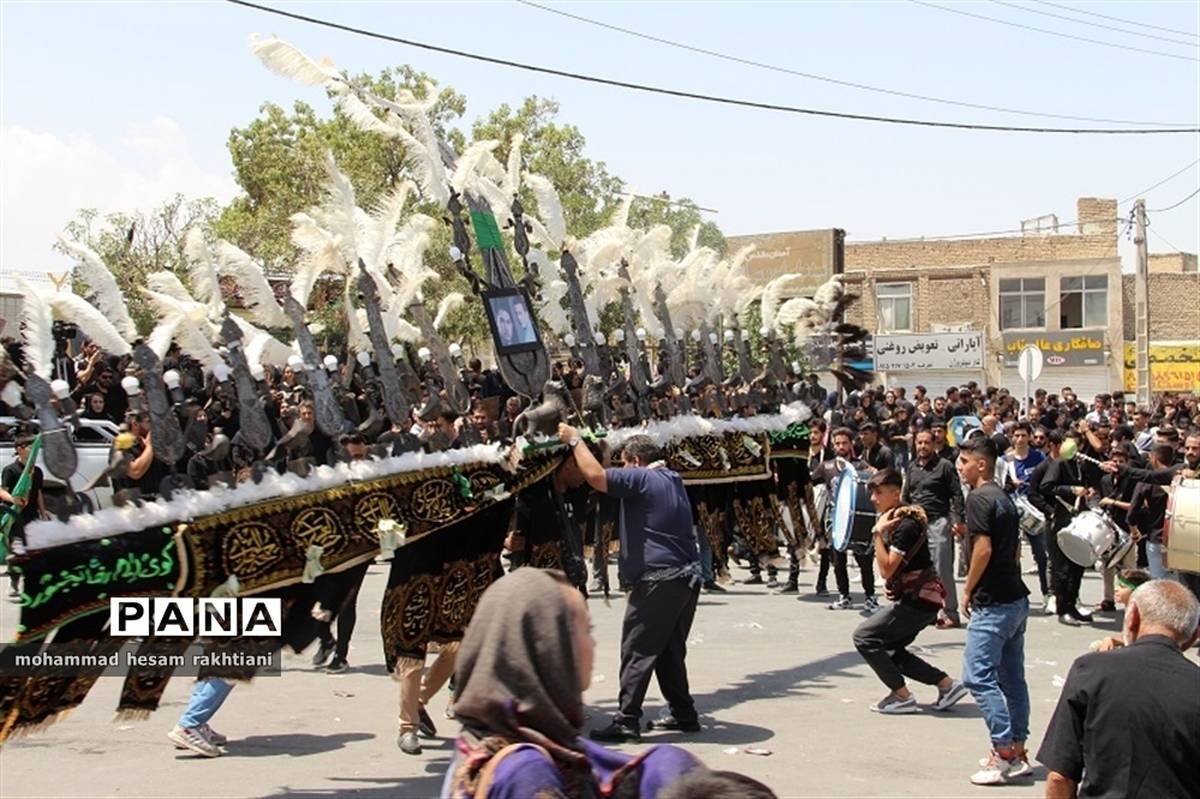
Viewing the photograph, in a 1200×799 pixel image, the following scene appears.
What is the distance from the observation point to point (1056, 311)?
45500mm

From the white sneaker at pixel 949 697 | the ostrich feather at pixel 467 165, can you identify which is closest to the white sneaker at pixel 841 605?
the white sneaker at pixel 949 697

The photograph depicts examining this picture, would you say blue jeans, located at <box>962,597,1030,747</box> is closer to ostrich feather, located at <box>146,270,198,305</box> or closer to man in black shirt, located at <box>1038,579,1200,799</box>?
man in black shirt, located at <box>1038,579,1200,799</box>

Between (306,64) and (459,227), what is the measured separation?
55.3 inches

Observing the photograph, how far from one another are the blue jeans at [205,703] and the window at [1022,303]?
135 ft

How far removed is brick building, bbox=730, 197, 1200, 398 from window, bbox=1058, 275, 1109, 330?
32mm

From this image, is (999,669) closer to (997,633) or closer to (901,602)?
(997,633)

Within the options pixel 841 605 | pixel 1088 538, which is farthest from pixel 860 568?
pixel 1088 538

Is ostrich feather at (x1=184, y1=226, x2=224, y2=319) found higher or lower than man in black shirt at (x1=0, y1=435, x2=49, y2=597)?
higher

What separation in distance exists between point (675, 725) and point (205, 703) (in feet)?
8.94

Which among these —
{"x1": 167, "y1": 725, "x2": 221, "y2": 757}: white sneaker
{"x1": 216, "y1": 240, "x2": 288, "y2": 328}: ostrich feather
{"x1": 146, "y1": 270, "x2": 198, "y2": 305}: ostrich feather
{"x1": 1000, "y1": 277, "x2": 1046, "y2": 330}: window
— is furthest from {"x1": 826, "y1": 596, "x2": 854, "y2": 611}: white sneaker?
{"x1": 1000, "y1": 277, "x2": 1046, "y2": 330}: window

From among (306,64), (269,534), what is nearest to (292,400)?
(306,64)

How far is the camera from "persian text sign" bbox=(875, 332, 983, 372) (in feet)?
145

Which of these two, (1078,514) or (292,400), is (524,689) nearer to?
(292,400)

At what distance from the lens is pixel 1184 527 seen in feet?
34.4
